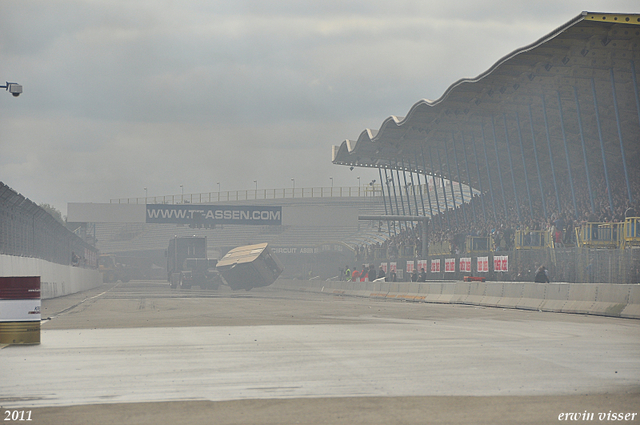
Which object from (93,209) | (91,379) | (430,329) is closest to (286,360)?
(91,379)

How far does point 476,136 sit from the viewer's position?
56.5 metres

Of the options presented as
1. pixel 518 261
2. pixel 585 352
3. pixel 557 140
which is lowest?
pixel 585 352

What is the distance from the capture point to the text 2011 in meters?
6.51

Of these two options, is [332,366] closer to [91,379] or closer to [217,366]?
[217,366]

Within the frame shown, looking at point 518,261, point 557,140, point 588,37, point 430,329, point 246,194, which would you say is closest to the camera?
point 430,329

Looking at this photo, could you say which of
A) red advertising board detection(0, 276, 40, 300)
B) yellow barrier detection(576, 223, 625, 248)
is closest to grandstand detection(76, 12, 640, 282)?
yellow barrier detection(576, 223, 625, 248)

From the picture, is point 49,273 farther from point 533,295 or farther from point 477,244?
point 533,295

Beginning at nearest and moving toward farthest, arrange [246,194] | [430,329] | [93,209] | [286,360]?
[286,360]
[430,329]
[93,209]
[246,194]

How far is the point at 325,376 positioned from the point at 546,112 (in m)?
39.2

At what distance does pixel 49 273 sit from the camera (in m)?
37.7

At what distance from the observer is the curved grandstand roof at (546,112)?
34938mm

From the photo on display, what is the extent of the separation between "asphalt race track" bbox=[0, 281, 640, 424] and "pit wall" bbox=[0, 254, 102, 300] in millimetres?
13467

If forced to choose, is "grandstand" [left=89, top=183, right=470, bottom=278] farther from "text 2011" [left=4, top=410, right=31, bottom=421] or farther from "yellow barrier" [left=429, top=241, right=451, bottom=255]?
"text 2011" [left=4, top=410, right=31, bottom=421]

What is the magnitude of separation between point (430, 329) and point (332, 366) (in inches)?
256
